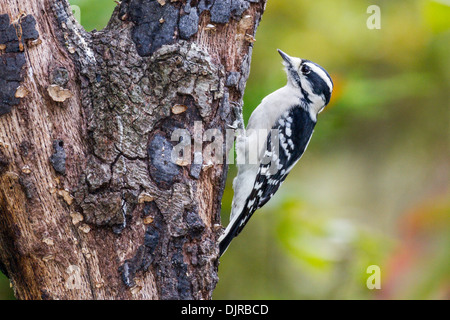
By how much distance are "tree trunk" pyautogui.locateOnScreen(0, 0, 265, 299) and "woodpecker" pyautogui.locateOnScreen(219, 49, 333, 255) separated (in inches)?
42.9

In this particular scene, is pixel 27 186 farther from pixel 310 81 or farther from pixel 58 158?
pixel 310 81

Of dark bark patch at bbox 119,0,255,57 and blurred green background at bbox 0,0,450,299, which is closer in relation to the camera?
dark bark patch at bbox 119,0,255,57

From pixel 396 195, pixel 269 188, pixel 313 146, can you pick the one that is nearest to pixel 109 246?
pixel 269 188

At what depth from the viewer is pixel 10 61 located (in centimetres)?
217

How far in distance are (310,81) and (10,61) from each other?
218cm

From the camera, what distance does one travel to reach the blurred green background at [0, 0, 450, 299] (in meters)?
4.07

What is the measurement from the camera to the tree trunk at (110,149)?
86.4 inches

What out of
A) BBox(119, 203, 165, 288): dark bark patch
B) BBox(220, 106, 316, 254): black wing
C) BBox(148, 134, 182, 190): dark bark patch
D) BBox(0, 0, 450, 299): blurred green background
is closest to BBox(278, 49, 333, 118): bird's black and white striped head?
BBox(220, 106, 316, 254): black wing

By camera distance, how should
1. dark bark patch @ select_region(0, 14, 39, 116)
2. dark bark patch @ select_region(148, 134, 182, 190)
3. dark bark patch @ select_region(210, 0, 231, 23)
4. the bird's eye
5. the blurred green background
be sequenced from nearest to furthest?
dark bark patch @ select_region(0, 14, 39, 116)
dark bark patch @ select_region(148, 134, 182, 190)
dark bark patch @ select_region(210, 0, 231, 23)
the bird's eye
the blurred green background

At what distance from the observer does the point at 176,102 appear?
2.38 meters

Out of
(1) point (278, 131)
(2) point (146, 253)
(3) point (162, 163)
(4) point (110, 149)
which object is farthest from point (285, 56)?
(2) point (146, 253)

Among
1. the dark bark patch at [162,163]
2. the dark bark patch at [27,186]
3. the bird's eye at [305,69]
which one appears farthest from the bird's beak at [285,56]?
the dark bark patch at [27,186]

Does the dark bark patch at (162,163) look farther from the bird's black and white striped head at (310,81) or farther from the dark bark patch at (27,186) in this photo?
the bird's black and white striped head at (310,81)

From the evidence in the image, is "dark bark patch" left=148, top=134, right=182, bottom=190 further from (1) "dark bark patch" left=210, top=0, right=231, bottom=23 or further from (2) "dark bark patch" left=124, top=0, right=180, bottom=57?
(1) "dark bark patch" left=210, top=0, right=231, bottom=23
